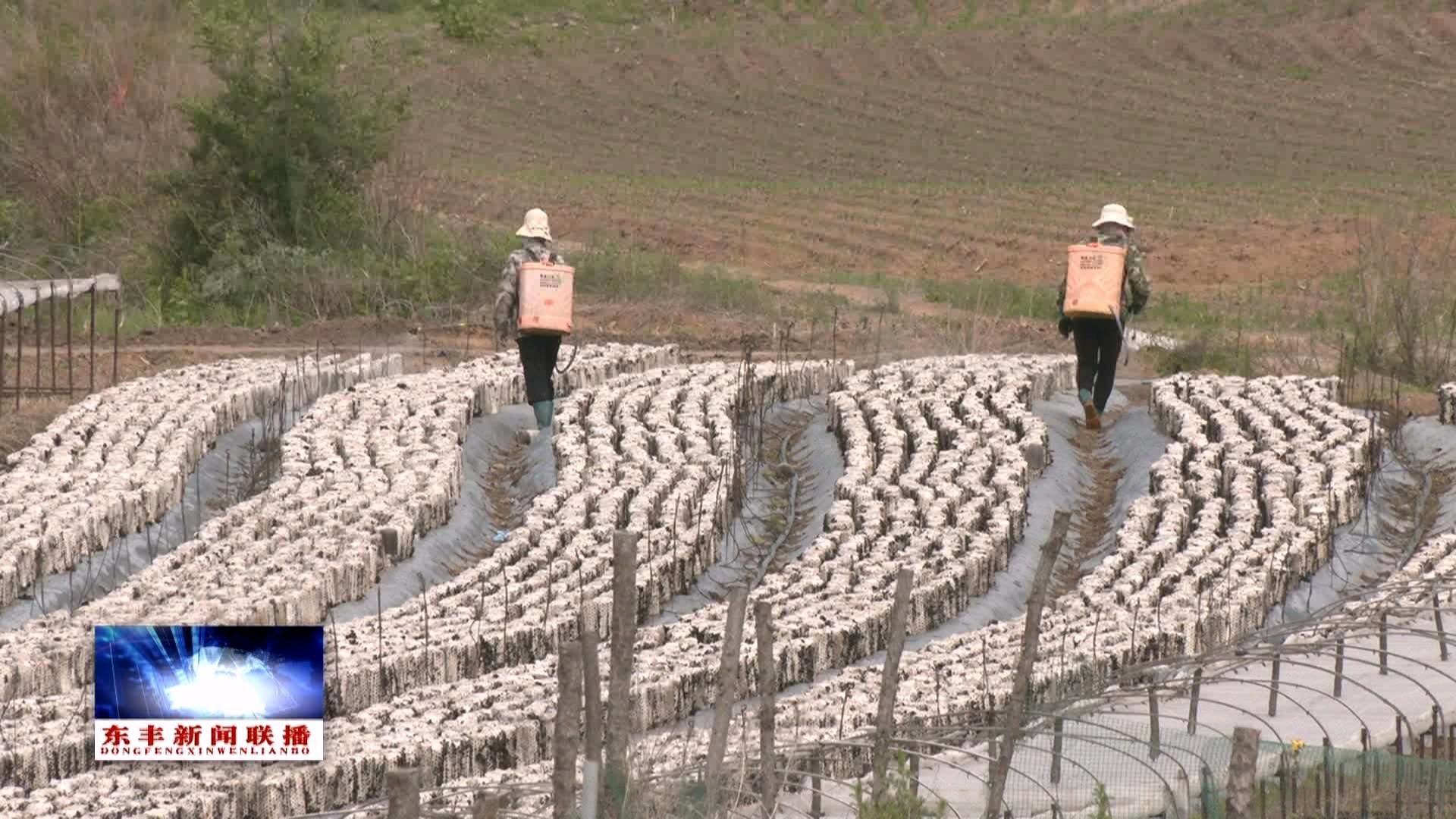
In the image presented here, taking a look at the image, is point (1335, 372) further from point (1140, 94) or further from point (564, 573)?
point (1140, 94)

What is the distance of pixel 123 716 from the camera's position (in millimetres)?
6383

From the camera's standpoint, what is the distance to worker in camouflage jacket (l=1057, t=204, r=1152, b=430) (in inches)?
483

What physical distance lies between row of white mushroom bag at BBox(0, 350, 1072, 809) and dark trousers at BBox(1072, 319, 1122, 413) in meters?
0.43

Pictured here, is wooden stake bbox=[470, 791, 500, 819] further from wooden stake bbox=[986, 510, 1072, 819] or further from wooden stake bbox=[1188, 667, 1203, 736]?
wooden stake bbox=[1188, 667, 1203, 736]

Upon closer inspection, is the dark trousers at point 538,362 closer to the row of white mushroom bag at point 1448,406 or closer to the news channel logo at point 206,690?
the row of white mushroom bag at point 1448,406

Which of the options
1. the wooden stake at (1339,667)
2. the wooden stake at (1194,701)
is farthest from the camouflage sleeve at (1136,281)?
the wooden stake at (1194,701)

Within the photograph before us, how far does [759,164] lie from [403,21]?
9559 mm

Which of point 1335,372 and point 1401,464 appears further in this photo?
point 1335,372

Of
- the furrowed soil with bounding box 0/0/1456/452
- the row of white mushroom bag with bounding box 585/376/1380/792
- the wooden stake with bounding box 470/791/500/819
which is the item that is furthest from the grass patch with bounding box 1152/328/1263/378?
the wooden stake with bounding box 470/791/500/819

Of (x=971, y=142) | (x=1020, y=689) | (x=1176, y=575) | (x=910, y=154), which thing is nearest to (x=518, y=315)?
(x=1176, y=575)

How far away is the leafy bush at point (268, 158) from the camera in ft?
59.4

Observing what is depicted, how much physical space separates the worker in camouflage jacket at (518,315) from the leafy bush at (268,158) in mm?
6263

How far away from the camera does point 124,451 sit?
11328 mm

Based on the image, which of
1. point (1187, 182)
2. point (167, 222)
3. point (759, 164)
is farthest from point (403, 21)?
point (167, 222)
